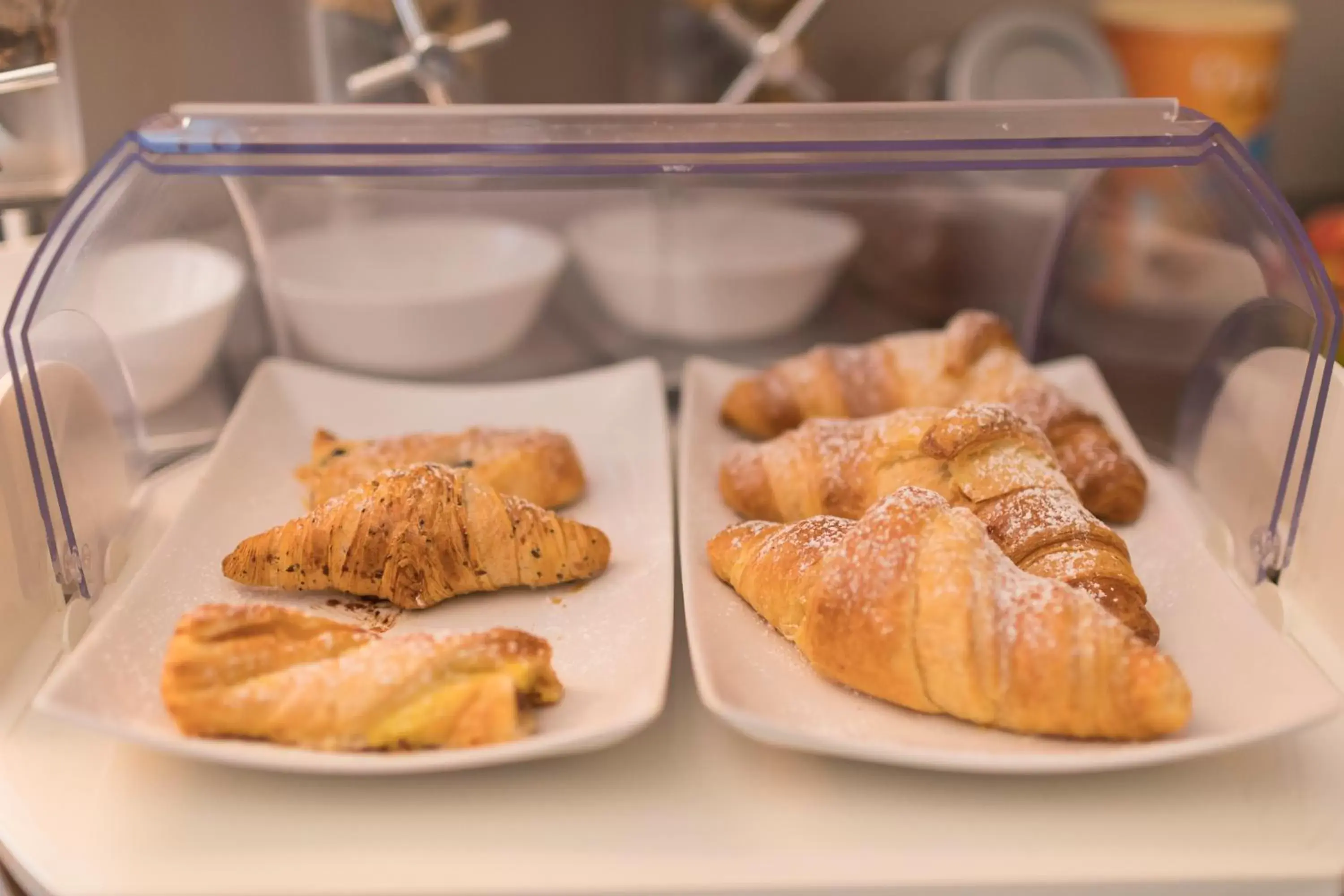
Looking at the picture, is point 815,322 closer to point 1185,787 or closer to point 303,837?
point 1185,787

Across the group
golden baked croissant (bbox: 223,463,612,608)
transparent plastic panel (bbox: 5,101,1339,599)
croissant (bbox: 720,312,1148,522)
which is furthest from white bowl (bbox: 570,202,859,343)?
golden baked croissant (bbox: 223,463,612,608)

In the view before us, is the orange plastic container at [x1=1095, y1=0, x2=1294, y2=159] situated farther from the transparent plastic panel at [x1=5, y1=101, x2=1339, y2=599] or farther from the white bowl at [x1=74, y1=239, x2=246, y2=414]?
the white bowl at [x1=74, y1=239, x2=246, y2=414]

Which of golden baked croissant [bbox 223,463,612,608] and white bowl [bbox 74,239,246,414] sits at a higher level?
white bowl [bbox 74,239,246,414]

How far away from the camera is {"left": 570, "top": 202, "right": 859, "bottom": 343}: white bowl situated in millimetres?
1171

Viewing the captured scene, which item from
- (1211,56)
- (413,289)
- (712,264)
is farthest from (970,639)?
(1211,56)

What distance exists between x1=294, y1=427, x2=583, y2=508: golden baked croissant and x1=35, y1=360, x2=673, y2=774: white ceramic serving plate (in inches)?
1.2

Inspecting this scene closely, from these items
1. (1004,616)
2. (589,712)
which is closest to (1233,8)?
(1004,616)

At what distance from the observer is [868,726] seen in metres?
0.68

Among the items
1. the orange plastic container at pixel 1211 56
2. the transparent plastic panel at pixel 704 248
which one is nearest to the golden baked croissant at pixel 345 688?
the transparent plastic panel at pixel 704 248

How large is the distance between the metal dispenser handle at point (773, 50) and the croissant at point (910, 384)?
35 centimetres

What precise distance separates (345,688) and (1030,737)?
393mm

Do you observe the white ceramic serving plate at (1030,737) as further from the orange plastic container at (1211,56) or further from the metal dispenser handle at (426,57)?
the orange plastic container at (1211,56)

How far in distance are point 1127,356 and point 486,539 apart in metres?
0.84

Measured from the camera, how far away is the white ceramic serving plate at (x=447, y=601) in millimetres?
642
